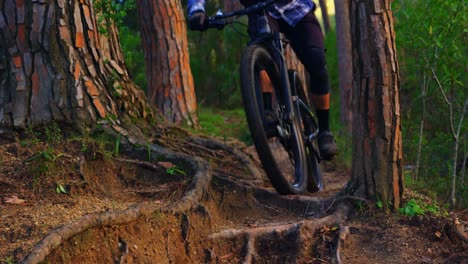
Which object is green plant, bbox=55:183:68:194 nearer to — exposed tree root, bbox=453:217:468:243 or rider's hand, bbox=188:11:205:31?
rider's hand, bbox=188:11:205:31

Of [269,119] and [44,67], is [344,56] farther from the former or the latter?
[44,67]

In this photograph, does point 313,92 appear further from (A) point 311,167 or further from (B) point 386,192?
(B) point 386,192

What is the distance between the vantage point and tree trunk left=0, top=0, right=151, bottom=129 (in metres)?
4.82

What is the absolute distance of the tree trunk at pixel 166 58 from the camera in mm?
9117

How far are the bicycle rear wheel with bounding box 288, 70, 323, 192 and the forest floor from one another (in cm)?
67

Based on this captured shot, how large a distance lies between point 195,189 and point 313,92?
1.46 m

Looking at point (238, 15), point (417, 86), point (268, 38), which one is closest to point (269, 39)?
point (268, 38)

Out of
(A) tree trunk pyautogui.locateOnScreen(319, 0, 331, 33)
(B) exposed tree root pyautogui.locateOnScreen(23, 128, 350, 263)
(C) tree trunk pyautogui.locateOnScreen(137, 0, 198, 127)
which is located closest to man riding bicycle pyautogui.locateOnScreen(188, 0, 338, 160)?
(B) exposed tree root pyautogui.locateOnScreen(23, 128, 350, 263)

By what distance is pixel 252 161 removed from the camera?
6.33m

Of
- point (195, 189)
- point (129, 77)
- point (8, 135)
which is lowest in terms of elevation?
point (195, 189)

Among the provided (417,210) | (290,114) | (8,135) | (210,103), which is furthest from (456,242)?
(210,103)

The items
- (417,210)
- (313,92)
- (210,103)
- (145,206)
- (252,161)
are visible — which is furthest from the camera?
(210,103)

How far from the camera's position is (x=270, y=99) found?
4695 mm

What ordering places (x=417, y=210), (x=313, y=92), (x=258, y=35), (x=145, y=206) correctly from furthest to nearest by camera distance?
(x=313, y=92), (x=258, y=35), (x=417, y=210), (x=145, y=206)
